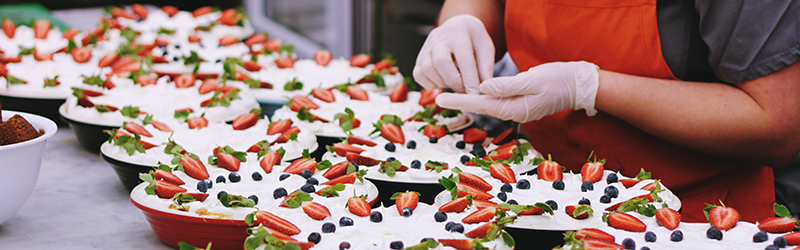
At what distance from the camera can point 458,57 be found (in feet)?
5.65

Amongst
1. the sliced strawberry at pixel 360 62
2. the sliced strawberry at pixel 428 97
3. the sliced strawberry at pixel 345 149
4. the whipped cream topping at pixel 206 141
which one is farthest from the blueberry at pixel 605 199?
the sliced strawberry at pixel 360 62

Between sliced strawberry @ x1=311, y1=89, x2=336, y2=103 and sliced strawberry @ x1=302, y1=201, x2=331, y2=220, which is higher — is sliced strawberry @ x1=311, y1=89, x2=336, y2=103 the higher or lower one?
the lower one

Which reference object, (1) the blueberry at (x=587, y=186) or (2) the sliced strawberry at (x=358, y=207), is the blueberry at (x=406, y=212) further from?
(1) the blueberry at (x=587, y=186)

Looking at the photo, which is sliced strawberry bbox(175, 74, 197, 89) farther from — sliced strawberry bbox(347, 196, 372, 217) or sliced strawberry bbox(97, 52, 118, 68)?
sliced strawberry bbox(347, 196, 372, 217)

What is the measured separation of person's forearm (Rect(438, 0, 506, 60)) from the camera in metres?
1.90

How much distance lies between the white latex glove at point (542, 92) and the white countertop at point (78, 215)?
820 millimetres

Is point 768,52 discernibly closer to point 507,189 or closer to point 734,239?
point 734,239

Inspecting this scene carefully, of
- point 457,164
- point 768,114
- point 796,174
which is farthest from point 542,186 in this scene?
point 796,174

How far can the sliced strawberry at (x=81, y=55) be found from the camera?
2.23 meters

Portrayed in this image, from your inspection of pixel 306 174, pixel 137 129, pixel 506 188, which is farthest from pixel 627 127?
pixel 137 129

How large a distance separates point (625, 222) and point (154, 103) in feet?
4.45

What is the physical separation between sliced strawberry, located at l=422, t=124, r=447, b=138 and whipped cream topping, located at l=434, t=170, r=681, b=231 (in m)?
0.34

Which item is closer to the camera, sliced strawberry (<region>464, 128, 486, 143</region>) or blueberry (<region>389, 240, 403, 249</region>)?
blueberry (<region>389, 240, 403, 249</region>)

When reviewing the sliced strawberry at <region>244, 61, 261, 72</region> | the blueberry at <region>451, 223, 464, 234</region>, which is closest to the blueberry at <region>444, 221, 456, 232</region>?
the blueberry at <region>451, 223, 464, 234</region>
